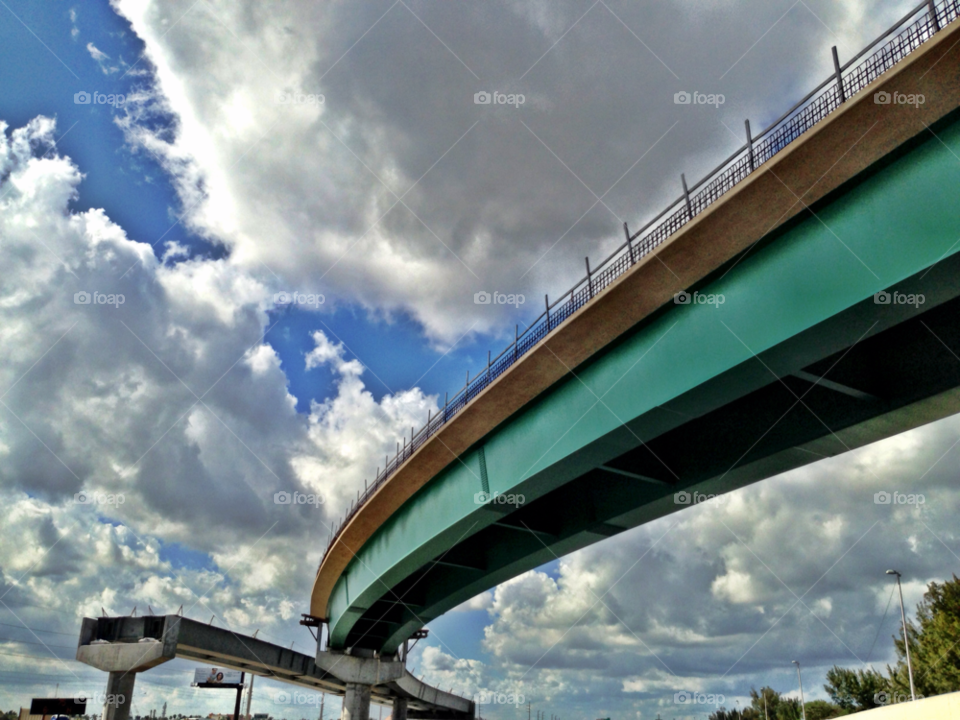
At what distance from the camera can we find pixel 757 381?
505 inches

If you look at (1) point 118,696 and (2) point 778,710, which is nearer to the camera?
(1) point 118,696

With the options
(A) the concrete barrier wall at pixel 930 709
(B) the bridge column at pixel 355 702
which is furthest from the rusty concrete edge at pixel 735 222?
(B) the bridge column at pixel 355 702

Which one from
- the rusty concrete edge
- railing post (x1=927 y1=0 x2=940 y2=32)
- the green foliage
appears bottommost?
the green foliage

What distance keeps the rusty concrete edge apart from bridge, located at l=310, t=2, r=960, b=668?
30 mm

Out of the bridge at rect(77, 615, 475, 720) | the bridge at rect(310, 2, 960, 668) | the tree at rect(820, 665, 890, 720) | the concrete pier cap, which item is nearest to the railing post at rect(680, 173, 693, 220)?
the bridge at rect(310, 2, 960, 668)

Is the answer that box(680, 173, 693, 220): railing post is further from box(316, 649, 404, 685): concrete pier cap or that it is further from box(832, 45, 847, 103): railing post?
box(316, 649, 404, 685): concrete pier cap

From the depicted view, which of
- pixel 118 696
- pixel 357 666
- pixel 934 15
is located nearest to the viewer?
pixel 934 15

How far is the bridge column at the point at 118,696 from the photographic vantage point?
29297 mm

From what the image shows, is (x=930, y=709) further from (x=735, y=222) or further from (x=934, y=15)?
(x=934, y=15)

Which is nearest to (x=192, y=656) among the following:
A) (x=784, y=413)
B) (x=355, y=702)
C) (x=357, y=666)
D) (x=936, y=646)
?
(x=357, y=666)

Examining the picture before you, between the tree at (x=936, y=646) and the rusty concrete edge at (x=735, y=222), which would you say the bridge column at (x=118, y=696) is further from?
the tree at (x=936, y=646)

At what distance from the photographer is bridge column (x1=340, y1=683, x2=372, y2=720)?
41406mm

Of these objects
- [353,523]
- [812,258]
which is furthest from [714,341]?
[353,523]

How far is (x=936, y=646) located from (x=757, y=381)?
4142cm
